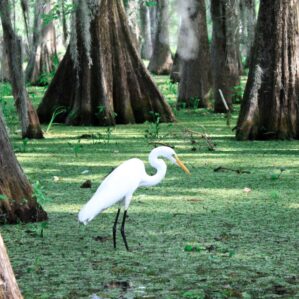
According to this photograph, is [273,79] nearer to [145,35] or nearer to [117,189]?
[117,189]

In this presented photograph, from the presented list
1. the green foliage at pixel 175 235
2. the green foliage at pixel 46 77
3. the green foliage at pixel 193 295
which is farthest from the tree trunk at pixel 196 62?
the green foliage at pixel 193 295

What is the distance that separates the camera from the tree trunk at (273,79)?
41.4 ft

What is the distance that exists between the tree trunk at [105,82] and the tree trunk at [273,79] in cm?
284

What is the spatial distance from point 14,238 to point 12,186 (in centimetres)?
51

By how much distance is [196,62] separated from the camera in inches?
733

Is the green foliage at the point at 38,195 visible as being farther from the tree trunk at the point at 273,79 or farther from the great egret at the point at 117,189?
the tree trunk at the point at 273,79

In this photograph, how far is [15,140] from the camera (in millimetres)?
13375

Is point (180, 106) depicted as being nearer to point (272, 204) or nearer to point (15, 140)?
point (15, 140)

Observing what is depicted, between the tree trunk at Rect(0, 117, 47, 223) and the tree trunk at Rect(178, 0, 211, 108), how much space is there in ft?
36.0

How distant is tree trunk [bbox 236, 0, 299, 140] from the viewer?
12617 millimetres

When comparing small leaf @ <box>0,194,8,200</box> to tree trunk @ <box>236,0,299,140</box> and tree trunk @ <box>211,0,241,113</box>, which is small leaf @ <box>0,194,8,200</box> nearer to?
tree trunk @ <box>236,0,299,140</box>

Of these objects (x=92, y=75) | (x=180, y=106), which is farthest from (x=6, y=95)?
(x=92, y=75)

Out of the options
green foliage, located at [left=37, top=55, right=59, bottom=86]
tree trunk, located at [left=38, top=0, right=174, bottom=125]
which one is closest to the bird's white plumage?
tree trunk, located at [left=38, top=0, right=174, bottom=125]

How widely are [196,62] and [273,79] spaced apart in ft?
19.8
